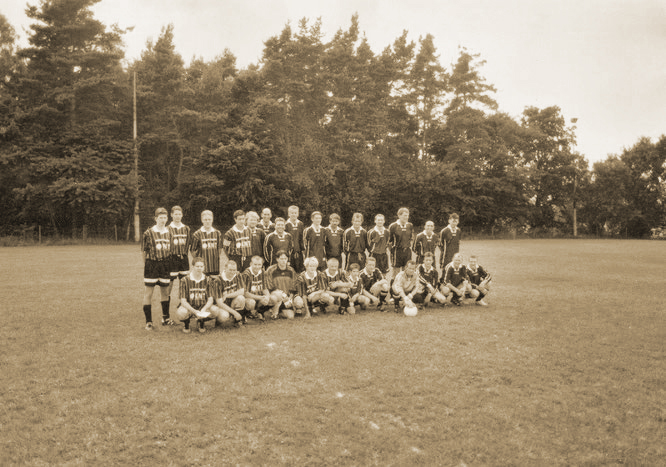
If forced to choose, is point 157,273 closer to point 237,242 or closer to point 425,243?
point 237,242

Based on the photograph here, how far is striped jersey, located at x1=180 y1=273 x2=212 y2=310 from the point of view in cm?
734

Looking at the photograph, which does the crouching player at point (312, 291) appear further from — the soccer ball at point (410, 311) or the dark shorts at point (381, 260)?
the dark shorts at point (381, 260)

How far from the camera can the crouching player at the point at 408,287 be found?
30.0ft

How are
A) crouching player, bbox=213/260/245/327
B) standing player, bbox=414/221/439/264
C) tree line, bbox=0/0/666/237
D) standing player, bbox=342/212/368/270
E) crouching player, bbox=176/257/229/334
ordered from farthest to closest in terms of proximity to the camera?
tree line, bbox=0/0/666/237 → standing player, bbox=414/221/439/264 → standing player, bbox=342/212/368/270 → crouching player, bbox=213/260/245/327 → crouching player, bbox=176/257/229/334

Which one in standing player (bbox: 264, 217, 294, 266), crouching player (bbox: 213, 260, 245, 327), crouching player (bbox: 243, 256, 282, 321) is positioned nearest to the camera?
crouching player (bbox: 213, 260, 245, 327)

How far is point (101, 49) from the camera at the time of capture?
3062 cm

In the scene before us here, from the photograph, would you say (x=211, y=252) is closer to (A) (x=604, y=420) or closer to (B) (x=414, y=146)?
(A) (x=604, y=420)

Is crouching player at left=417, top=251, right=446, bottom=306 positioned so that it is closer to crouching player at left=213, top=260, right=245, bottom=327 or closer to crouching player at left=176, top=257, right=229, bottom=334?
crouching player at left=213, top=260, right=245, bottom=327

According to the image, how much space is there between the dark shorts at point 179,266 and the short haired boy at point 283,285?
147 cm

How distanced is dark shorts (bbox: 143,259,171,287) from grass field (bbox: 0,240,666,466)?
786mm

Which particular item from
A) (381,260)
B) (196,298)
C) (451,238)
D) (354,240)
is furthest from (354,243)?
(196,298)

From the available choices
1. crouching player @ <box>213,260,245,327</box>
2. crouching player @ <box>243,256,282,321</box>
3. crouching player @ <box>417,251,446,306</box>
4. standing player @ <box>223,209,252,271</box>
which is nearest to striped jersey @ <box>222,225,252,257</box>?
standing player @ <box>223,209,252,271</box>

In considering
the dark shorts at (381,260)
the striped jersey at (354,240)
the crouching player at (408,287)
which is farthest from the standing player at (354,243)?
the crouching player at (408,287)

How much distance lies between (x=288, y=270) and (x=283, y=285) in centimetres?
31
